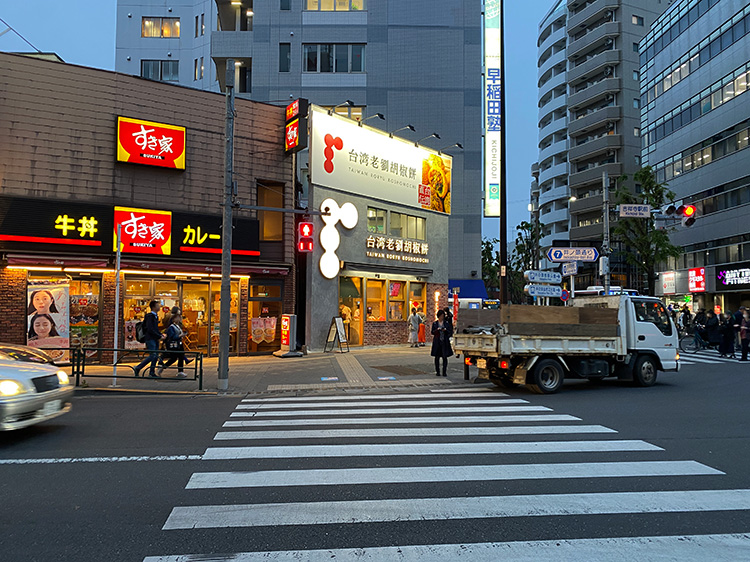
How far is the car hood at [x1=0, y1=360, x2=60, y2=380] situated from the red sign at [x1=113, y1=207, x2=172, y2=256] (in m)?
9.98

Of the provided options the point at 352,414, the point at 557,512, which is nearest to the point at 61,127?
the point at 352,414

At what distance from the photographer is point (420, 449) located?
22.8ft

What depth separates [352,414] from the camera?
959cm

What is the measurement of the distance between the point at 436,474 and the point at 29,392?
555 centimetres

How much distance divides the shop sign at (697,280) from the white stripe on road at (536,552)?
141 feet

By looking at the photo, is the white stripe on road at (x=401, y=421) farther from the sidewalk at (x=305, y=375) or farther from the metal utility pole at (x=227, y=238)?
the metal utility pole at (x=227, y=238)

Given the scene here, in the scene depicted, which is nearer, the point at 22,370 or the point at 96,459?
the point at 96,459

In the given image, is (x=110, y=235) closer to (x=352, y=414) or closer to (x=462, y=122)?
(x=352, y=414)

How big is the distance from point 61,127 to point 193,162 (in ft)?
13.3

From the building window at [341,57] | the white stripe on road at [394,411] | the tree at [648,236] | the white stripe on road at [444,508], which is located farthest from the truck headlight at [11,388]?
the tree at [648,236]

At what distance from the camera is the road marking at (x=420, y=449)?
673cm

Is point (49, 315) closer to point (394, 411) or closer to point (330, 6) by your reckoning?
point (394, 411)

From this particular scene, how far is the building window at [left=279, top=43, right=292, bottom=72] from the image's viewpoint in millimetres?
33094

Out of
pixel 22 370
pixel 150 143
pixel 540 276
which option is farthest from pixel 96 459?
pixel 540 276
